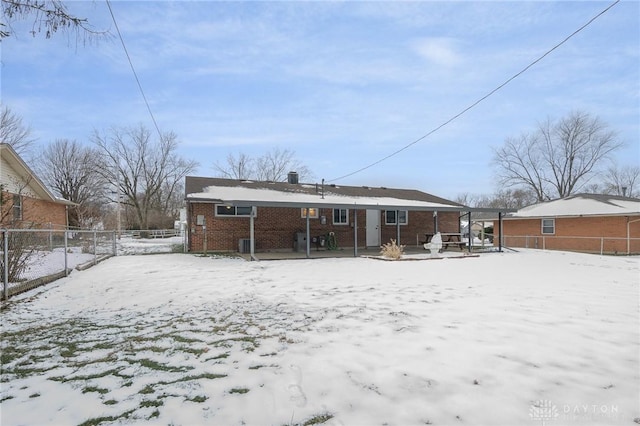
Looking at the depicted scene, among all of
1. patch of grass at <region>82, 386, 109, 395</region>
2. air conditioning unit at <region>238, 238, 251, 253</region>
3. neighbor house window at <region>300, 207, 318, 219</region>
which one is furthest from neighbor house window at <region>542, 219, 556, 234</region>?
patch of grass at <region>82, 386, 109, 395</region>

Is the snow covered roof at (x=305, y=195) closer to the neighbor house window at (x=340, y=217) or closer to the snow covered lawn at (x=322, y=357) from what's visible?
the neighbor house window at (x=340, y=217)

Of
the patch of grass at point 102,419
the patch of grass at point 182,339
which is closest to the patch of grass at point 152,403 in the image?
the patch of grass at point 102,419

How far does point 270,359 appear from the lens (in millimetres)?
3414

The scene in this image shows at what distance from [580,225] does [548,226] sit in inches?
72.3

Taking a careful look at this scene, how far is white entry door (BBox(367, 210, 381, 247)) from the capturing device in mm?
18328

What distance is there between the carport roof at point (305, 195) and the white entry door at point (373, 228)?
637 mm

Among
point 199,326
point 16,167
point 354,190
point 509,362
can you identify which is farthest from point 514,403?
point 16,167

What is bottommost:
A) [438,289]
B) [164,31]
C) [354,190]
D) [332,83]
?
[438,289]

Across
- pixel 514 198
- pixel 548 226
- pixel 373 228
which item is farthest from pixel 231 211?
pixel 514 198

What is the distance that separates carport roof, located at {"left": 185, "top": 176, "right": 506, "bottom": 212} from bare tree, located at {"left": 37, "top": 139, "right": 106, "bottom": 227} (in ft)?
96.2

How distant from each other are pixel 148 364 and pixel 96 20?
363cm

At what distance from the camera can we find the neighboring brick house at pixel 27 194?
51.5 ft

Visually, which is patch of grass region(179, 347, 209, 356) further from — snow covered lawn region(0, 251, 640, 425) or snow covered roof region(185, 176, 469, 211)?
snow covered roof region(185, 176, 469, 211)

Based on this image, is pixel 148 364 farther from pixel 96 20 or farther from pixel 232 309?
pixel 96 20
